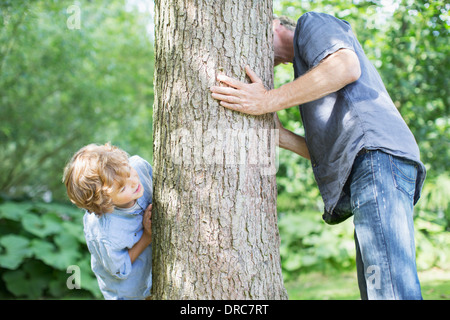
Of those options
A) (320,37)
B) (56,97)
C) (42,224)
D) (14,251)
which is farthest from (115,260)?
(56,97)

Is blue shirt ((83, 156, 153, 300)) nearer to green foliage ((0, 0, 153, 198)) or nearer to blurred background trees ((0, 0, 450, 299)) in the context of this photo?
blurred background trees ((0, 0, 450, 299))

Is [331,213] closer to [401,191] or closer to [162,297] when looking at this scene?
[401,191]

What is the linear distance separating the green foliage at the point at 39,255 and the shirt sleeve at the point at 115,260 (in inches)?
140

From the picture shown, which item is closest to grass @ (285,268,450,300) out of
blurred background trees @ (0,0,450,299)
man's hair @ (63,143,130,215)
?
blurred background trees @ (0,0,450,299)

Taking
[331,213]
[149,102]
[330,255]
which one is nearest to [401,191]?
[331,213]

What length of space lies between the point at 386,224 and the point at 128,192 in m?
1.26

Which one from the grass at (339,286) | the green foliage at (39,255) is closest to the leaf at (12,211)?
the green foliage at (39,255)

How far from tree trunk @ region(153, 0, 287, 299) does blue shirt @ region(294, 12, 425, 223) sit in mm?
297

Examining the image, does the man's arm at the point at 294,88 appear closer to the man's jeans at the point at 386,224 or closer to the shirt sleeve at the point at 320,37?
the shirt sleeve at the point at 320,37

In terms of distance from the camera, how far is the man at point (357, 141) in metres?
1.90

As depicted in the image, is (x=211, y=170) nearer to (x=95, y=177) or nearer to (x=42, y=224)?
(x=95, y=177)

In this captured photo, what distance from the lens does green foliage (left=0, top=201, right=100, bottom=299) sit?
17.4ft

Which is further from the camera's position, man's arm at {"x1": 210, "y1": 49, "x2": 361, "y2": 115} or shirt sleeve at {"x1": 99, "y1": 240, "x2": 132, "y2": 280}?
shirt sleeve at {"x1": 99, "y1": 240, "x2": 132, "y2": 280}

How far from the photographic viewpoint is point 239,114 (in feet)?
6.71
